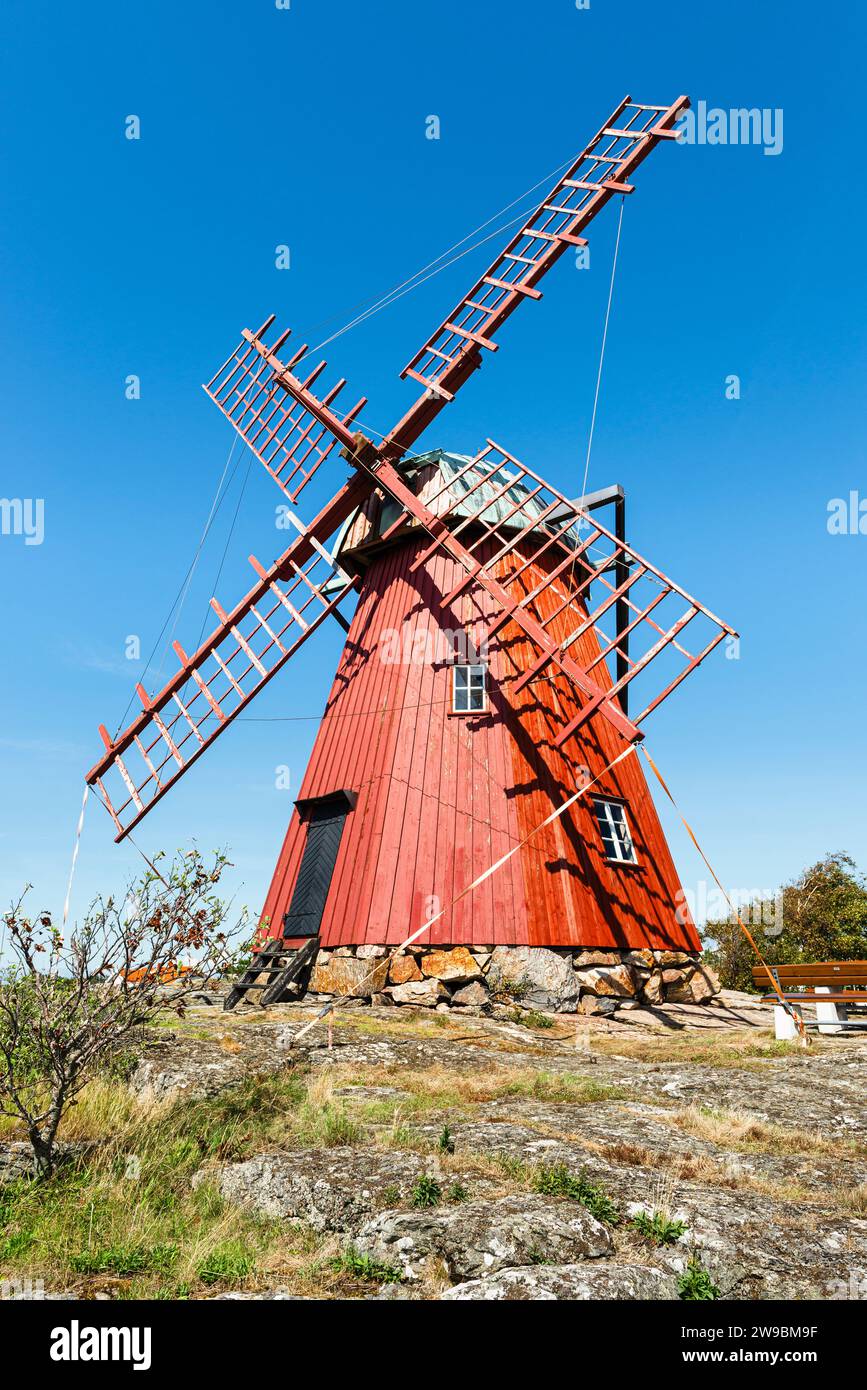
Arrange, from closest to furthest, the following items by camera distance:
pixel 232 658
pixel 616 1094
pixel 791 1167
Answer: pixel 791 1167
pixel 616 1094
pixel 232 658

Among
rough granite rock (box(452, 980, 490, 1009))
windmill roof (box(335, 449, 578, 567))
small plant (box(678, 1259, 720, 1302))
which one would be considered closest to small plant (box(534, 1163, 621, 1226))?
small plant (box(678, 1259, 720, 1302))

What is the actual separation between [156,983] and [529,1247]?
3.51 meters

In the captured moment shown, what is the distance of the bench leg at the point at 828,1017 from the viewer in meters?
13.6

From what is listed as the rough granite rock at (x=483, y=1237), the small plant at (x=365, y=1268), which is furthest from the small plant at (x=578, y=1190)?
the small plant at (x=365, y=1268)

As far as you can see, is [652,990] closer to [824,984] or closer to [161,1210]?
[824,984]

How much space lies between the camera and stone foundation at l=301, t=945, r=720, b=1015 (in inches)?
541

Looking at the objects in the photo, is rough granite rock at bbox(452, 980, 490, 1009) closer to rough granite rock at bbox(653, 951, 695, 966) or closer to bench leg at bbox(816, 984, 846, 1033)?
rough granite rock at bbox(653, 951, 695, 966)

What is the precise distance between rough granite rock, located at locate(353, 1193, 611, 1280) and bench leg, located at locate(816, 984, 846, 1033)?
9.75 m

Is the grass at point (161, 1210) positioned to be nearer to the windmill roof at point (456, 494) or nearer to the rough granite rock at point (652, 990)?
the rough granite rock at point (652, 990)

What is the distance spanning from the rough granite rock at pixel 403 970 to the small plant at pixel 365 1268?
889 centimetres

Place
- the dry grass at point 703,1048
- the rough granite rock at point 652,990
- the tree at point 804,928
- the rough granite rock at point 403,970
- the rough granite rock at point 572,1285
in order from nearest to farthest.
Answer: the rough granite rock at point 572,1285
the dry grass at point 703,1048
the rough granite rock at point 403,970
the rough granite rock at point 652,990
the tree at point 804,928
